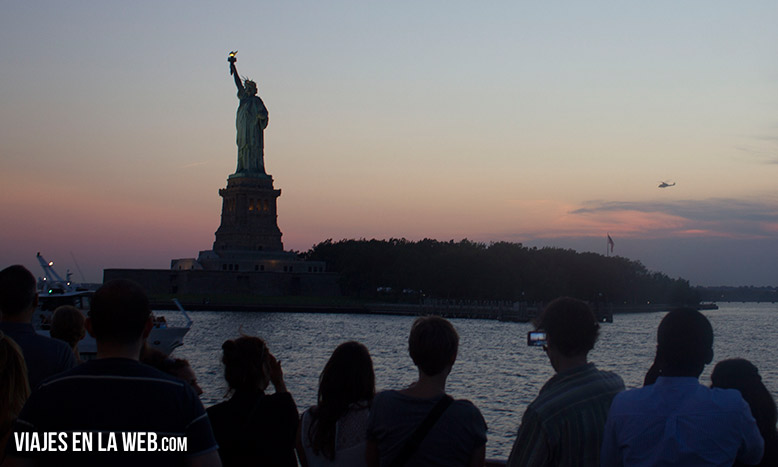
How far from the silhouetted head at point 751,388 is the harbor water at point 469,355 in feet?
57.2

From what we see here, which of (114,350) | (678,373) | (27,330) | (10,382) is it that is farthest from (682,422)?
(27,330)

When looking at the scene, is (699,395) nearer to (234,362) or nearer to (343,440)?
(343,440)

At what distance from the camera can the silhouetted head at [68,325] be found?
24.7ft

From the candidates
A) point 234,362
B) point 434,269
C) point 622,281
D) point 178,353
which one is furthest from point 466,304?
point 234,362

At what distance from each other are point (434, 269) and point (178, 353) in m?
67.0

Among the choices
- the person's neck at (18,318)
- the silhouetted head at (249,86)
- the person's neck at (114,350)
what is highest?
the silhouetted head at (249,86)

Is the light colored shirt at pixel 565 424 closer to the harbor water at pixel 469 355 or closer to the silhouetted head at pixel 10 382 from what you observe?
the silhouetted head at pixel 10 382

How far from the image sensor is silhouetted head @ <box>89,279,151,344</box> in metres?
3.96

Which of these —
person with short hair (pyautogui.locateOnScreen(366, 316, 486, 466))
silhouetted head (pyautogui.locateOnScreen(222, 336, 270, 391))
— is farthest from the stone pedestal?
person with short hair (pyautogui.locateOnScreen(366, 316, 486, 466))

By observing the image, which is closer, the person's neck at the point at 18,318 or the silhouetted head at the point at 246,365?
the silhouetted head at the point at 246,365

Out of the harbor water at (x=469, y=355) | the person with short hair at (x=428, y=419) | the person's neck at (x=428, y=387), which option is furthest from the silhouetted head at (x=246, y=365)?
the harbor water at (x=469, y=355)

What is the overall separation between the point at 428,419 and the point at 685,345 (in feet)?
5.09

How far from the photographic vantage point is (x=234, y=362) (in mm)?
5703

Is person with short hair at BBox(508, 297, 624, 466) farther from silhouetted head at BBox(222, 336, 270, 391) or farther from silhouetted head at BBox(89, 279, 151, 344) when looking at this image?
silhouetted head at BBox(89, 279, 151, 344)
